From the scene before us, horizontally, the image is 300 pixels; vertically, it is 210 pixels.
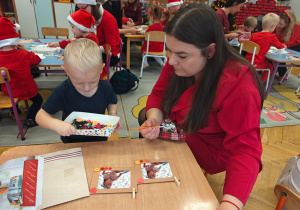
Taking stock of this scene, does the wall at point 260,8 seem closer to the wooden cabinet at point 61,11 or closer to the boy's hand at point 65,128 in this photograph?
the wooden cabinet at point 61,11

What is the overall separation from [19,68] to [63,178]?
1.71m

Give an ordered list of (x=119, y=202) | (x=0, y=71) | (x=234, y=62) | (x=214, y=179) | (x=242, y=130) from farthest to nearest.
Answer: (x=214, y=179) → (x=0, y=71) → (x=234, y=62) → (x=242, y=130) → (x=119, y=202)

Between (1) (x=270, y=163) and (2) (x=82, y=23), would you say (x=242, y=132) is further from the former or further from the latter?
(2) (x=82, y=23)

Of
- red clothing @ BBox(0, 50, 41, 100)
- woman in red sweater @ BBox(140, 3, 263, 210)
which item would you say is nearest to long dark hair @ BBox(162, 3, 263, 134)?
woman in red sweater @ BBox(140, 3, 263, 210)

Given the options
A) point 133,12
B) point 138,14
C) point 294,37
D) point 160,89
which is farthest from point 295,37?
point 160,89

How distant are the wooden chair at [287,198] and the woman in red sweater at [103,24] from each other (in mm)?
2456

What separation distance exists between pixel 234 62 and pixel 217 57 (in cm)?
11

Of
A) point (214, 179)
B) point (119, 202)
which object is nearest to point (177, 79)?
point (119, 202)

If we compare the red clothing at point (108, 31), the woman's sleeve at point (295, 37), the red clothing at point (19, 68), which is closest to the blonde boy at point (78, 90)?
the red clothing at point (19, 68)

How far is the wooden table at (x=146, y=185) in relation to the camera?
2.33 feet

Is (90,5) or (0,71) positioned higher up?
(90,5)

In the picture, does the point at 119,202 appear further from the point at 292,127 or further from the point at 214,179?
the point at 292,127

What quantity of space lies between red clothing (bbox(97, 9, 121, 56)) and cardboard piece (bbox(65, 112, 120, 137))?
86.8 inches

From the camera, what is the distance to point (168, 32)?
0.90 m
